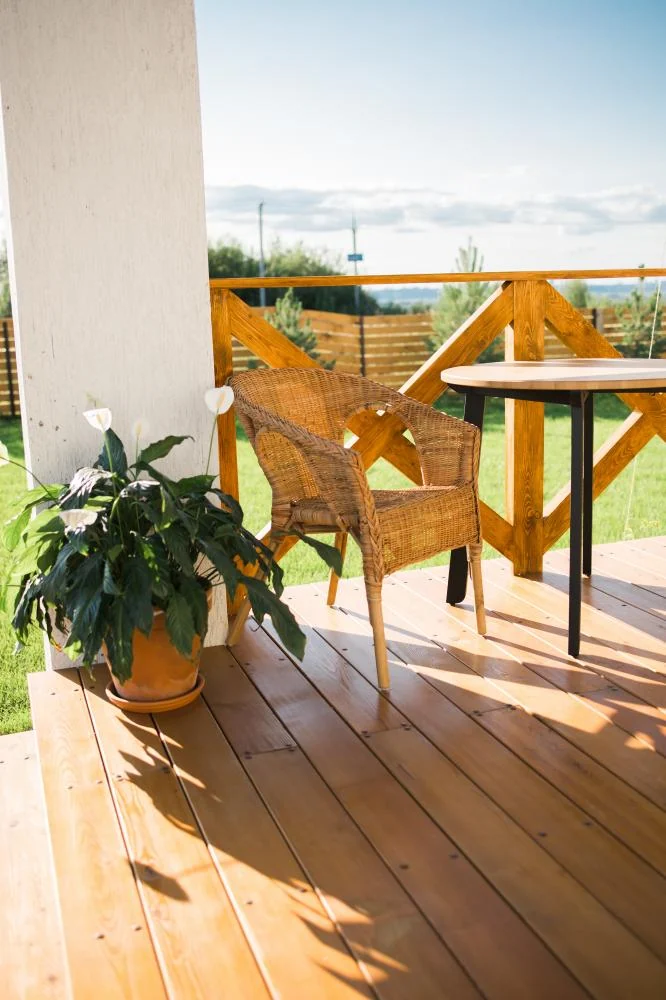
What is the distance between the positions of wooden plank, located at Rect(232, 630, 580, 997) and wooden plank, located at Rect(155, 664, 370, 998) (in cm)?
16

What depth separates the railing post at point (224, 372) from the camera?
9.80 feet

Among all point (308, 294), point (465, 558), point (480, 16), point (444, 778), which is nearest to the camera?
point (444, 778)

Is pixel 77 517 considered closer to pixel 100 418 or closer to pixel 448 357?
pixel 100 418

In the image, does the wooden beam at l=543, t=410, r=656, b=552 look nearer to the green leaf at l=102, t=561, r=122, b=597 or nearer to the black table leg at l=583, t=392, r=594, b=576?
the black table leg at l=583, t=392, r=594, b=576

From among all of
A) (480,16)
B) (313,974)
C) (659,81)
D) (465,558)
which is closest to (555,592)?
(465,558)

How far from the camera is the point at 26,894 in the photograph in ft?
5.92

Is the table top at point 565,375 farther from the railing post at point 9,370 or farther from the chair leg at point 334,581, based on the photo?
the railing post at point 9,370

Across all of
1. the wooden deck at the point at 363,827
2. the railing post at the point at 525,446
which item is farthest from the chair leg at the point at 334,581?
the railing post at the point at 525,446

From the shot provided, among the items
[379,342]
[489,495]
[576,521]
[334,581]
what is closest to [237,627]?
[334,581]

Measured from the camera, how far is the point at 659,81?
51.4 feet

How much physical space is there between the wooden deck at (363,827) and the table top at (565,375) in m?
0.74

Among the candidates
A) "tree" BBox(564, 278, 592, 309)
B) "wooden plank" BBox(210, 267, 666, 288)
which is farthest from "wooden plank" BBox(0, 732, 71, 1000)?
"tree" BBox(564, 278, 592, 309)

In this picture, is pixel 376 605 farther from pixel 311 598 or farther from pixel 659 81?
pixel 659 81

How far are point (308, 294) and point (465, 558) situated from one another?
9414 millimetres
